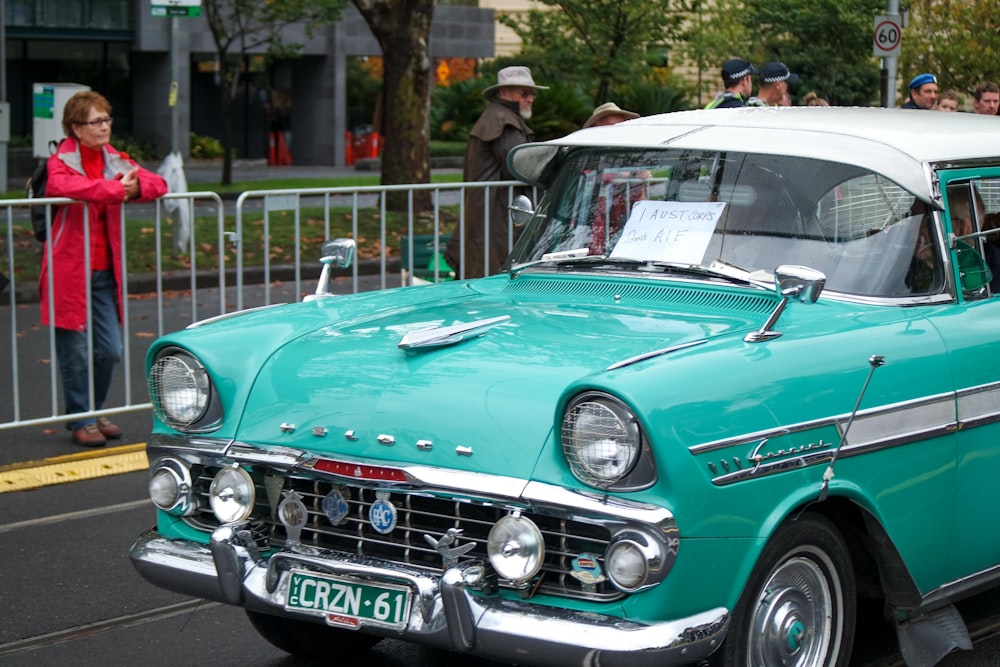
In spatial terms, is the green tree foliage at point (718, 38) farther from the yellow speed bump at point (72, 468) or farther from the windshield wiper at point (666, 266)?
the windshield wiper at point (666, 266)

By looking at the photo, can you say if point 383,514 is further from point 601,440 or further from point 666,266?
point 666,266

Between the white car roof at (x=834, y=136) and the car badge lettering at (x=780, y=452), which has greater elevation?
the white car roof at (x=834, y=136)

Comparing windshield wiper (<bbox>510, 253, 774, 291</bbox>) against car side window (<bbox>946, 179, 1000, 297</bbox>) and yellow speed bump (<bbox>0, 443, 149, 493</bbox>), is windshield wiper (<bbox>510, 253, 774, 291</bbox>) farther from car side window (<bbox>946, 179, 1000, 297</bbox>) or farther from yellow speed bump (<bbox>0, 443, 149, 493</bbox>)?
yellow speed bump (<bbox>0, 443, 149, 493</bbox>)

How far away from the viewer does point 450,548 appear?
3.75 metres

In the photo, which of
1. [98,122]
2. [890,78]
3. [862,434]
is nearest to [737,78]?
[98,122]

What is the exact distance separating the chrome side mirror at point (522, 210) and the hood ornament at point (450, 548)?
7.15 ft

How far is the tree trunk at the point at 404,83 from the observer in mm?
17766

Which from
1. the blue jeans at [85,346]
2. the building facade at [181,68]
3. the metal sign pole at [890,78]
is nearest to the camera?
the blue jeans at [85,346]

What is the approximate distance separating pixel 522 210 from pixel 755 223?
4.64 ft

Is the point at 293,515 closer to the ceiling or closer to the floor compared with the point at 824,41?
closer to the floor

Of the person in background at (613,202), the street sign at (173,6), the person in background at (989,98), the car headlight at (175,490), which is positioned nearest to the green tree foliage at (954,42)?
the person in background at (989,98)

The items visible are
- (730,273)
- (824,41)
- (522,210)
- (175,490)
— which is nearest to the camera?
(175,490)

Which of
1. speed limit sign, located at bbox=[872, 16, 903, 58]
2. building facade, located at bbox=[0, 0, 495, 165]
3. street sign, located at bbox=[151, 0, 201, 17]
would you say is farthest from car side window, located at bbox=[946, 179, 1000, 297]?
building facade, located at bbox=[0, 0, 495, 165]

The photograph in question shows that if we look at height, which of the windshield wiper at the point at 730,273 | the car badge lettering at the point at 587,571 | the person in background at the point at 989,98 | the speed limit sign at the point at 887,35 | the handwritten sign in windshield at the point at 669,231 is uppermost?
the speed limit sign at the point at 887,35
